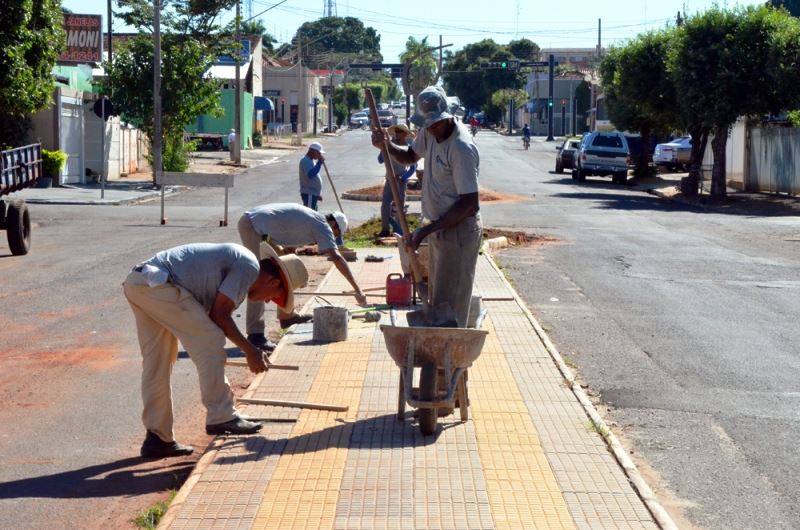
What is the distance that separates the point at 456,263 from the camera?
287 inches

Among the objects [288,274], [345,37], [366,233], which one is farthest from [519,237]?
[345,37]

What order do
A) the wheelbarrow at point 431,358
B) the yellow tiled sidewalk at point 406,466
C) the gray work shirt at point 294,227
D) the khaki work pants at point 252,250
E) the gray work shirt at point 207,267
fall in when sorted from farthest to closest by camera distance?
the khaki work pants at point 252,250
the gray work shirt at point 294,227
the wheelbarrow at point 431,358
the gray work shirt at point 207,267
the yellow tiled sidewalk at point 406,466

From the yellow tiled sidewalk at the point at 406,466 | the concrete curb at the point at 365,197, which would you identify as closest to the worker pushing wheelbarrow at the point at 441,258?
the yellow tiled sidewalk at the point at 406,466

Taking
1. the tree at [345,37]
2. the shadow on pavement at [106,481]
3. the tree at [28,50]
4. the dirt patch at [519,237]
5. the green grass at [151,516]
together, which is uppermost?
the tree at [345,37]

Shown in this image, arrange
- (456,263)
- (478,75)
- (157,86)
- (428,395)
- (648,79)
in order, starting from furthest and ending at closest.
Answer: (478,75) → (648,79) → (157,86) → (456,263) → (428,395)

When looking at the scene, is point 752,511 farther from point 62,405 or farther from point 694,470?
point 62,405

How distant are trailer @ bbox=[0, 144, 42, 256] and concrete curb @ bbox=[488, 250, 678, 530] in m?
9.86

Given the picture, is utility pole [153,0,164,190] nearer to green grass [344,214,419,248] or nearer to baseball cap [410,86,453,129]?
green grass [344,214,419,248]

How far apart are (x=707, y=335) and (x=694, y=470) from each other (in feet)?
16.0

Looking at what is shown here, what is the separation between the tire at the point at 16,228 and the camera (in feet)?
57.9

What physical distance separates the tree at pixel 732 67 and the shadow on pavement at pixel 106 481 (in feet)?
96.4

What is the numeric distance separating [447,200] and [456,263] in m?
0.41

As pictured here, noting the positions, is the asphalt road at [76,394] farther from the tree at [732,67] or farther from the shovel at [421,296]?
the tree at [732,67]

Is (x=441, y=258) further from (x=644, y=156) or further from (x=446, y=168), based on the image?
(x=644, y=156)
